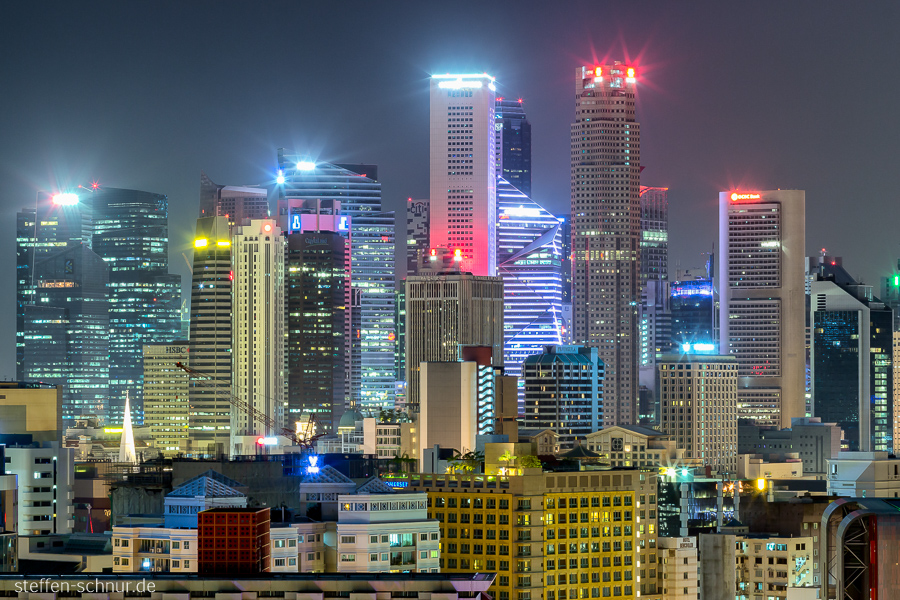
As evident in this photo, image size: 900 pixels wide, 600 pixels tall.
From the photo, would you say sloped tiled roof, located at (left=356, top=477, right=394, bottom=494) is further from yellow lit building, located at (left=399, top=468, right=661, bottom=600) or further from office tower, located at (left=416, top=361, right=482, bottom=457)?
office tower, located at (left=416, top=361, right=482, bottom=457)

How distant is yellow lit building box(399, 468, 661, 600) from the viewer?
301 feet

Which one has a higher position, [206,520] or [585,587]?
[206,520]

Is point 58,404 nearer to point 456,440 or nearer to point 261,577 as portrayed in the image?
point 456,440

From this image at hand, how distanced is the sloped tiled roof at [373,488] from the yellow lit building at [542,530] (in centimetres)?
912

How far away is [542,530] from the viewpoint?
308ft

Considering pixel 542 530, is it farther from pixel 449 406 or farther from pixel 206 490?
pixel 449 406

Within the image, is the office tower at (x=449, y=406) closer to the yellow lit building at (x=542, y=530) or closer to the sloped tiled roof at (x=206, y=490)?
the yellow lit building at (x=542, y=530)

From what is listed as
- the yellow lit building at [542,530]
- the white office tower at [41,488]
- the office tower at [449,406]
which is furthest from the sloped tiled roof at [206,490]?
the office tower at [449,406]

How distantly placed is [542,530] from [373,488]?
1637cm

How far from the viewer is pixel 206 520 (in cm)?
6288

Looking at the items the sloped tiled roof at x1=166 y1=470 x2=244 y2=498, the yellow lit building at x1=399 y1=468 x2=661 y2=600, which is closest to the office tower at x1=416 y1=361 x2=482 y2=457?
the yellow lit building at x1=399 y1=468 x2=661 y2=600

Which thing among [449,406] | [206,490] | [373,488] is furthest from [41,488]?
[449,406]

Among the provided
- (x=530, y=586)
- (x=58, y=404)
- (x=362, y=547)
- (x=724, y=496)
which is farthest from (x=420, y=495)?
(x=724, y=496)

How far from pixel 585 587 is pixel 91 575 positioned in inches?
1792
